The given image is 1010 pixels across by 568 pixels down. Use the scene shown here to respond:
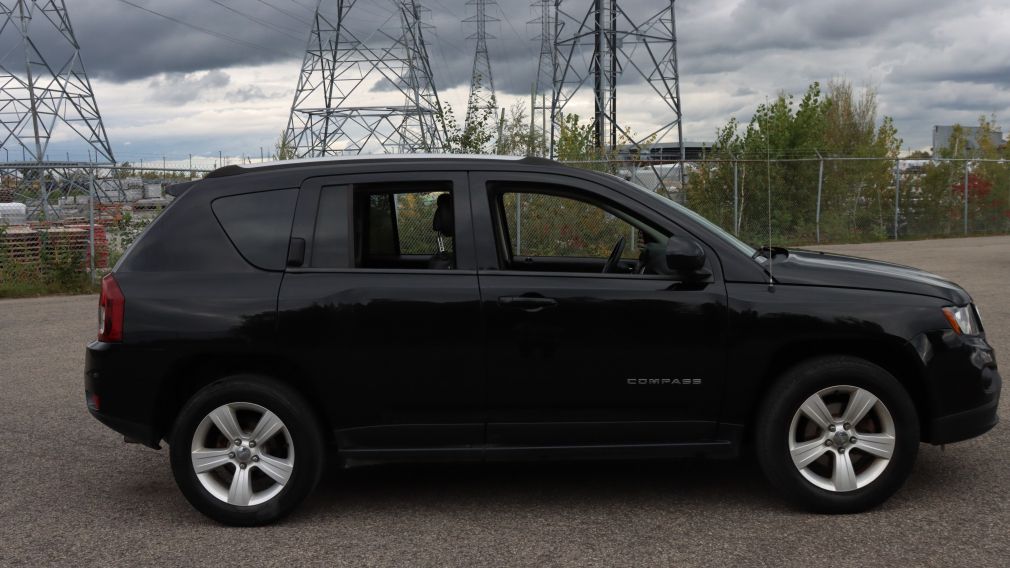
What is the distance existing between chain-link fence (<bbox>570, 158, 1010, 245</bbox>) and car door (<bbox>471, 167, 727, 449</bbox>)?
47.8ft

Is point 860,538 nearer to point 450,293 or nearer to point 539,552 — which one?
point 539,552

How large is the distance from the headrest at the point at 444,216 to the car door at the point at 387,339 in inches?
6.1

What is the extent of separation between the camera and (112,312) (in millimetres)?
4828

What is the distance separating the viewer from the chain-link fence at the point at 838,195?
21.2 meters

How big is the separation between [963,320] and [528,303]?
85.1 inches

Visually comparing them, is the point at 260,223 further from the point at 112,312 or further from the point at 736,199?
the point at 736,199

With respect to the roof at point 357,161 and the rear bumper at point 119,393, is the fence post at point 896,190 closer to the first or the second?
the roof at point 357,161

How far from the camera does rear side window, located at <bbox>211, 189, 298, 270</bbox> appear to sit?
4.89m

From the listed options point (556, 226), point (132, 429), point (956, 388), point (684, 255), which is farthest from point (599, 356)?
point (556, 226)

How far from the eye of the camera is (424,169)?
198 inches

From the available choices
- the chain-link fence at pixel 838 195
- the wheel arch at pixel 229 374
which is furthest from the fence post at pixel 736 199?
the wheel arch at pixel 229 374

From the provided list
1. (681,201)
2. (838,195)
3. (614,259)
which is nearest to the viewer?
(614,259)

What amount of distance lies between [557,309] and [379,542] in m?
1.37

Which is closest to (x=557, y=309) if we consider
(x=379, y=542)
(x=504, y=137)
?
(x=379, y=542)
